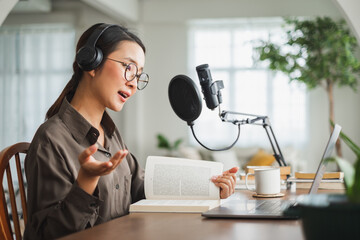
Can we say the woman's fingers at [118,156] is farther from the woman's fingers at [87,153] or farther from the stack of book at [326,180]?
the stack of book at [326,180]

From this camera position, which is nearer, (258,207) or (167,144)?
(258,207)

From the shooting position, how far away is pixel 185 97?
67.9 inches

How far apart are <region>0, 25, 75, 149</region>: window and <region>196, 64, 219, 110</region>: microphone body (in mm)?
6722

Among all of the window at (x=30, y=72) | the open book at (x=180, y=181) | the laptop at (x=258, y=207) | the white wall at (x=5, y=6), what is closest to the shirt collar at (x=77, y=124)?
the open book at (x=180, y=181)

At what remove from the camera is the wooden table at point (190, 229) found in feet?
3.55

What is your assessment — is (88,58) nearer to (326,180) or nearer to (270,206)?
(270,206)

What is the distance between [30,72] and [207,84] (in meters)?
7.02

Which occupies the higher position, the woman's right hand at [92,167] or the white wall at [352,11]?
the white wall at [352,11]

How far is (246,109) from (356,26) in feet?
15.5

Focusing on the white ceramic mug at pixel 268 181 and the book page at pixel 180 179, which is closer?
the book page at pixel 180 179

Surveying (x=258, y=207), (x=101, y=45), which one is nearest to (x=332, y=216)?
(x=258, y=207)

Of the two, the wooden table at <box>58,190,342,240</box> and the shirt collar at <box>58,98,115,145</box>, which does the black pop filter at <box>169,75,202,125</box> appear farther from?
the wooden table at <box>58,190,342,240</box>

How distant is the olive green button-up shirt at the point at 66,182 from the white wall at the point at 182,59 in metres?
6.55

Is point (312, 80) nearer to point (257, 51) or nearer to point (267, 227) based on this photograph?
point (257, 51)
